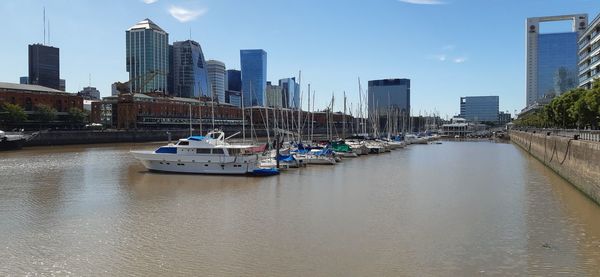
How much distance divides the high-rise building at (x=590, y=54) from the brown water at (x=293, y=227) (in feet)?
243

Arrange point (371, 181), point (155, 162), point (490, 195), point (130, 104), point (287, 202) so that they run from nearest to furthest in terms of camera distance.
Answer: point (287, 202), point (490, 195), point (371, 181), point (155, 162), point (130, 104)

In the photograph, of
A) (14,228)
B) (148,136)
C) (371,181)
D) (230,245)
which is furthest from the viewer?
(148,136)

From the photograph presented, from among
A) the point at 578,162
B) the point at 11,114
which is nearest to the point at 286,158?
the point at 578,162

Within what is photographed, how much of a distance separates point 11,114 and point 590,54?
5191 inches

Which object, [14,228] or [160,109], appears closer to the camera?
[14,228]

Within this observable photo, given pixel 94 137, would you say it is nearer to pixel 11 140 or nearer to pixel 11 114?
pixel 11 114

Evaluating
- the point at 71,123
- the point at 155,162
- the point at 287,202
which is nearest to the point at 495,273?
the point at 287,202

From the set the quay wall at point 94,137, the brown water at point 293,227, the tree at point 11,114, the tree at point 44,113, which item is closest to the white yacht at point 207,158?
the brown water at point 293,227

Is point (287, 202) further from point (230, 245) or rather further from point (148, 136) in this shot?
point (148, 136)

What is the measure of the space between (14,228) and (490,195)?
103ft

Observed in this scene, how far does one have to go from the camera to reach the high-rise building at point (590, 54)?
338ft

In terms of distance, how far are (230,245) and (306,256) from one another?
3.81 m

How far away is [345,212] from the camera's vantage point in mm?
29141

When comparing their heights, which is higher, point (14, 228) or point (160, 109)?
point (160, 109)
